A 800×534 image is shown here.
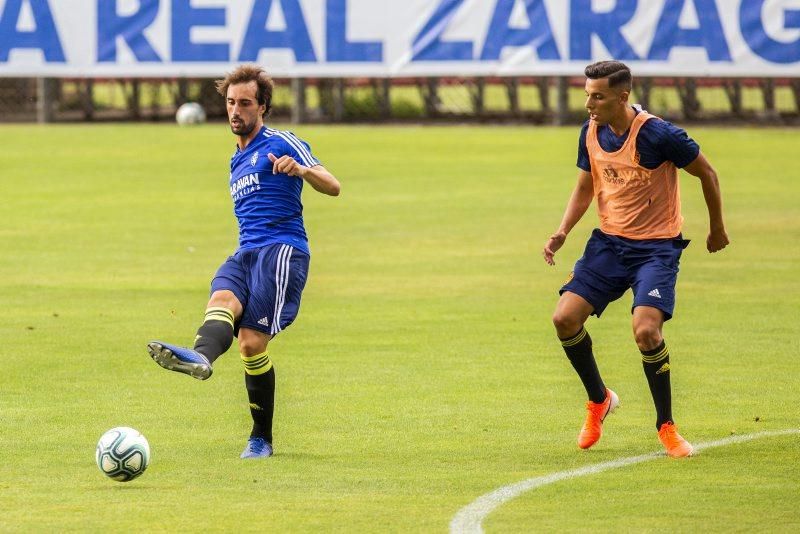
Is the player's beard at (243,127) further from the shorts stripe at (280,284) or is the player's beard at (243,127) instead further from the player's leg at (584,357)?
the player's leg at (584,357)

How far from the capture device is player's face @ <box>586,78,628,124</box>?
9055 mm

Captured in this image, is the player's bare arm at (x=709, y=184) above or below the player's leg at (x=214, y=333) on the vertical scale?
above

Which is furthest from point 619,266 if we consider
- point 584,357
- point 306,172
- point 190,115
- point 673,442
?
point 190,115

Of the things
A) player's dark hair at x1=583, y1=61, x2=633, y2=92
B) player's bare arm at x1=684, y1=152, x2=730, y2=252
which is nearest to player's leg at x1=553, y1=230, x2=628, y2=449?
player's bare arm at x1=684, y1=152, x2=730, y2=252

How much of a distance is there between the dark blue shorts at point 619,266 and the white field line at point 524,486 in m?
0.81

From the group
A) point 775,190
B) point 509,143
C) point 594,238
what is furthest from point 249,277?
point 509,143

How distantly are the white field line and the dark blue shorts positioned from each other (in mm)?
810

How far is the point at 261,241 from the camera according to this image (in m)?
9.12

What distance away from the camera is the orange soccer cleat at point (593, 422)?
9211 mm

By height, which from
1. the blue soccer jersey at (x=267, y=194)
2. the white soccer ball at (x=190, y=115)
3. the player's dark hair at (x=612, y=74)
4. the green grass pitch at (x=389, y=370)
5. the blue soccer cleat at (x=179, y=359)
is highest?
the player's dark hair at (x=612, y=74)

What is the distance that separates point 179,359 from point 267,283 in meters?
1.08

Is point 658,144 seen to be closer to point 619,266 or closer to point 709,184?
point 709,184

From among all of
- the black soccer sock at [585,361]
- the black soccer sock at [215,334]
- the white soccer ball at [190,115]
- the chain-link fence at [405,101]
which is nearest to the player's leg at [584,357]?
the black soccer sock at [585,361]

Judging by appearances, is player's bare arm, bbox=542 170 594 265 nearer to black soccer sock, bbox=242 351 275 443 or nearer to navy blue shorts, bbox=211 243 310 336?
navy blue shorts, bbox=211 243 310 336
